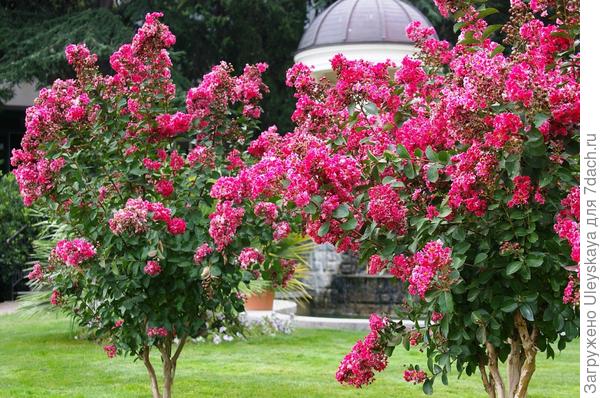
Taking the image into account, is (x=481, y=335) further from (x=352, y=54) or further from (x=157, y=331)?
(x=352, y=54)

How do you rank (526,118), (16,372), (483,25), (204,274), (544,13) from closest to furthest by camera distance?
1. (526,118)
2. (544,13)
3. (483,25)
4. (204,274)
5. (16,372)

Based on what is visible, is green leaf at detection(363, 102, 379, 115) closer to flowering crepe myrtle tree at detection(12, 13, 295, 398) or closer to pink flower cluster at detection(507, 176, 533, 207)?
flowering crepe myrtle tree at detection(12, 13, 295, 398)

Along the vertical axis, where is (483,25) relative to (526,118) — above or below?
above

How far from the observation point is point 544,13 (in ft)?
11.3

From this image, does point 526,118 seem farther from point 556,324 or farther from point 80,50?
point 80,50

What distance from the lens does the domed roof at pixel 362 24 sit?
13.3 metres

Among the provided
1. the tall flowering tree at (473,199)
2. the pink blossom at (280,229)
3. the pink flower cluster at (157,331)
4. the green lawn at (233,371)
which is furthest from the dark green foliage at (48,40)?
the tall flowering tree at (473,199)

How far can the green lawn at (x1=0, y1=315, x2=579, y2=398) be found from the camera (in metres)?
6.50

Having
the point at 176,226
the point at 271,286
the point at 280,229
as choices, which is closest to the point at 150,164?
the point at 176,226

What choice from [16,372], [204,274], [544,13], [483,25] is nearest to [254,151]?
[204,274]

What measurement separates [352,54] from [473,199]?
34.6 ft

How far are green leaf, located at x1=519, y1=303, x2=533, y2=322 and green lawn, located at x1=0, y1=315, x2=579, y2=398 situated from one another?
11.0 ft

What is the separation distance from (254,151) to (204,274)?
2.64 ft

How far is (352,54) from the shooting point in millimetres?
13391
